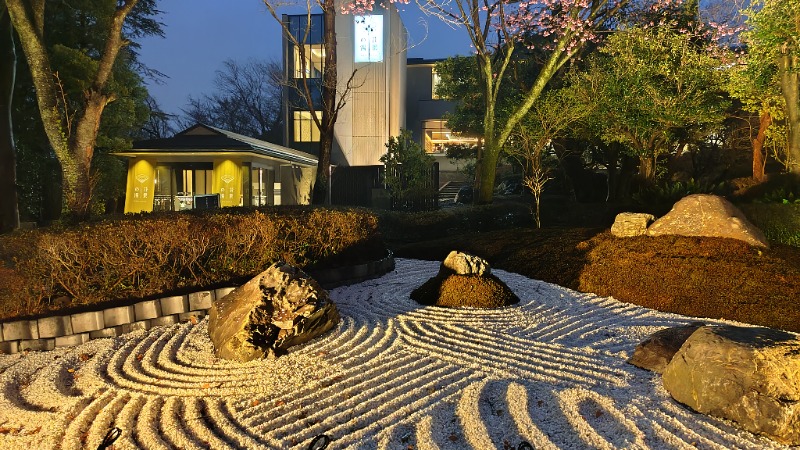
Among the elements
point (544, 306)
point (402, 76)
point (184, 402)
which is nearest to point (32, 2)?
point (184, 402)

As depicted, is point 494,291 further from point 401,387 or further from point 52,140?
point 52,140

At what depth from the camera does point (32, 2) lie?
660 cm

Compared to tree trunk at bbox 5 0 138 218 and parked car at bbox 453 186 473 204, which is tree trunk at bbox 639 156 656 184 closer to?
parked car at bbox 453 186 473 204

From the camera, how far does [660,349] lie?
3.84 metres

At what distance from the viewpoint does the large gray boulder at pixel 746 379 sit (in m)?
2.77

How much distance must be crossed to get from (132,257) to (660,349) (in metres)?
4.78

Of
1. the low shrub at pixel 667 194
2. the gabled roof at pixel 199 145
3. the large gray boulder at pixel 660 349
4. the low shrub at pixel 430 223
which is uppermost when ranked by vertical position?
the gabled roof at pixel 199 145

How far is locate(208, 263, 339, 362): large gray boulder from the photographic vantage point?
3910mm

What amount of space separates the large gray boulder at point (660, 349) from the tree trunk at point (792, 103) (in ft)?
25.8

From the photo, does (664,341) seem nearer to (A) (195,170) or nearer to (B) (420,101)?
(A) (195,170)

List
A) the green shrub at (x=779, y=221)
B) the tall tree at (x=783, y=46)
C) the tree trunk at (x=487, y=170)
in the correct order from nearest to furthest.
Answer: the green shrub at (x=779, y=221) < the tall tree at (x=783, y=46) < the tree trunk at (x=487, y=170)

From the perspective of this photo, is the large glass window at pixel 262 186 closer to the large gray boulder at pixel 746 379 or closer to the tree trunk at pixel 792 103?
the tree trunk at pixel 792 103

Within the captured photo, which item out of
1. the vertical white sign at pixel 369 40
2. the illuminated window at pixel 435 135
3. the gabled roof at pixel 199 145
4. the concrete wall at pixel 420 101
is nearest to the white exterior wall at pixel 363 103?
the vertical white sign at pixel 369 40

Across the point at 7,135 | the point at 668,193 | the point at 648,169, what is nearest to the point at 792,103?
the point at 668,193
